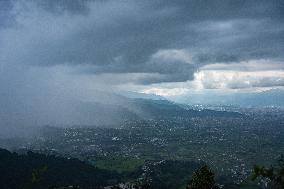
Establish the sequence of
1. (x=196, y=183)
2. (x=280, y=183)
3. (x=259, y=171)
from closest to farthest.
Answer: (x=259, y=171), (x=280, y=183), (x=196, y=183)

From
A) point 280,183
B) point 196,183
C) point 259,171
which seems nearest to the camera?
point 259,171

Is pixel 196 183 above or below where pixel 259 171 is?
below

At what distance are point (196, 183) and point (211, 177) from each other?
17.3 feet

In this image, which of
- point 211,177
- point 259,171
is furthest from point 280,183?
point 211,177

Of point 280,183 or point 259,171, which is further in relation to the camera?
point 280,183

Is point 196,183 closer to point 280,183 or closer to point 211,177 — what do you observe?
point 211,177

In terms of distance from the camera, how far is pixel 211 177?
117812mm

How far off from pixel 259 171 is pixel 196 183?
1579 inches

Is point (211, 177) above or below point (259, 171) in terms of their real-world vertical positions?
below

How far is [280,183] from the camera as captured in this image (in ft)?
284

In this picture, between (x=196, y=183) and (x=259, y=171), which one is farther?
(x=196, y=183)

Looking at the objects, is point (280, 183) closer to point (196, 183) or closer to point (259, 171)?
point (259, 171)

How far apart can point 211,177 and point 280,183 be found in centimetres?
3328

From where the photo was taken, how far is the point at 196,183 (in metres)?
116
